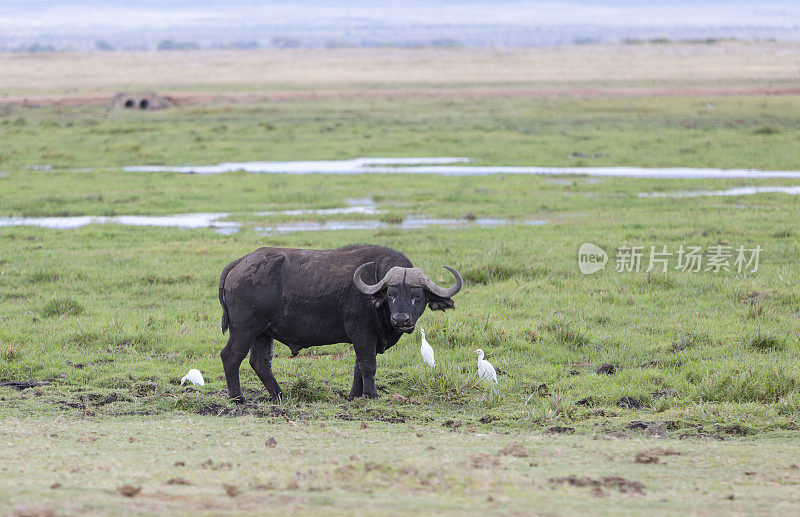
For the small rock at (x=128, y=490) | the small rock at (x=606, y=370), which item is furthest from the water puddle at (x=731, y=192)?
the small rock at (x=128, y=490)

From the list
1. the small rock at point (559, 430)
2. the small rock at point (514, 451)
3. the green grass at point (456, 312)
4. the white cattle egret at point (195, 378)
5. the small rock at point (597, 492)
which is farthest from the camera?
the white cattle egret at point (195, 378)

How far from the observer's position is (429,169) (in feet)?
97.0

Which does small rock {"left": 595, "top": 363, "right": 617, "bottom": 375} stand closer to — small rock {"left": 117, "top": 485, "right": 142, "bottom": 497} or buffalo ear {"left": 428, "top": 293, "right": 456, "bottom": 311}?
buffalo ear {"left": 428, "top": 293, "right": 456, "bottom": 311}

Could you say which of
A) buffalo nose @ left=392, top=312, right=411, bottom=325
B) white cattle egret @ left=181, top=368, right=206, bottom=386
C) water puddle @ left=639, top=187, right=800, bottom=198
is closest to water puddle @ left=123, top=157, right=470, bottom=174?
water puddle @ left=639, top=187, right=800, bottom=198

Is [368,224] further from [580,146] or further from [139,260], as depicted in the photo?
[580,146]

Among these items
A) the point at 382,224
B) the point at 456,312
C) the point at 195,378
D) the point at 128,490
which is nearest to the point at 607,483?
the point at 128,490

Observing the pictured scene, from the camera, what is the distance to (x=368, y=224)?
19359 mm

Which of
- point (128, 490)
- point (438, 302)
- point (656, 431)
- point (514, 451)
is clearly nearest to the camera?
point (128, 490)

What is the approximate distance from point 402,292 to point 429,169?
21.3 m

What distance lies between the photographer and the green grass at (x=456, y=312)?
8.52 metres

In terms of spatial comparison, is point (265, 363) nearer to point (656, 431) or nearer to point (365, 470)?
point (365, 470)

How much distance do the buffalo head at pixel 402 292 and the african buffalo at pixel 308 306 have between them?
0.02 meters

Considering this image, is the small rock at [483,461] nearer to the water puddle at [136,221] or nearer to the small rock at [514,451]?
the small rock at [514,451]

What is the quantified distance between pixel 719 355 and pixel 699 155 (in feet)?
72.8
